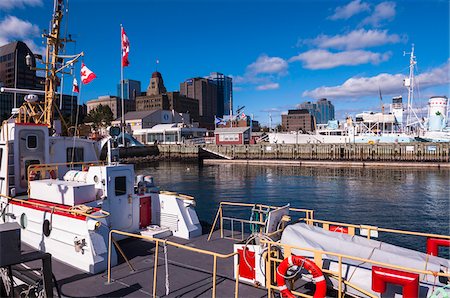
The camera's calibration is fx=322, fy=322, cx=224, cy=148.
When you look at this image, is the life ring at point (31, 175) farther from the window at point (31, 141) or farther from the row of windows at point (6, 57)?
the row of windows at point (6, 57)

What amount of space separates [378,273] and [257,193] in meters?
29.2

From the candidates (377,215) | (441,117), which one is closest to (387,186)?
(377,215)

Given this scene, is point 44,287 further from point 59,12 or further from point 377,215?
point 377,215

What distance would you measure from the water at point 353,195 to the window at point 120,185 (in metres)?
12.9

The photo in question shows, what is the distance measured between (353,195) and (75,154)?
27024 millimetres

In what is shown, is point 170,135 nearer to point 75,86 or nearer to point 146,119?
point 146,119

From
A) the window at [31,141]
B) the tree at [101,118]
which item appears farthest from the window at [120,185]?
the tree at [101,118]

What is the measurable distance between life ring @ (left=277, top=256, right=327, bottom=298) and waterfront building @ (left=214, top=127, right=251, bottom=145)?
7822 centimetres

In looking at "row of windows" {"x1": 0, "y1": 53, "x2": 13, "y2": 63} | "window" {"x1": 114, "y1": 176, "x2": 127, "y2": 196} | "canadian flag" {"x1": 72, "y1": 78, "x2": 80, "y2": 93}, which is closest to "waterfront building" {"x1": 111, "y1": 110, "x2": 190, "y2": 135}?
"row of windows" {"x1": 0, "y1": 53, "x2": 13, "y2": 63}

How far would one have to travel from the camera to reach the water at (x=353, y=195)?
23594 mm

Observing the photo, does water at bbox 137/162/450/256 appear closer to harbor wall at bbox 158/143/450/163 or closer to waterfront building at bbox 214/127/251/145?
harbor wall at bbox 158/143/450/163

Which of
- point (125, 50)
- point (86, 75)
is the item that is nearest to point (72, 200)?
point (86, 75)

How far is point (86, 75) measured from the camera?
14844 mm

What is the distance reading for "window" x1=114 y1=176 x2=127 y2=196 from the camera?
11.5 metres
